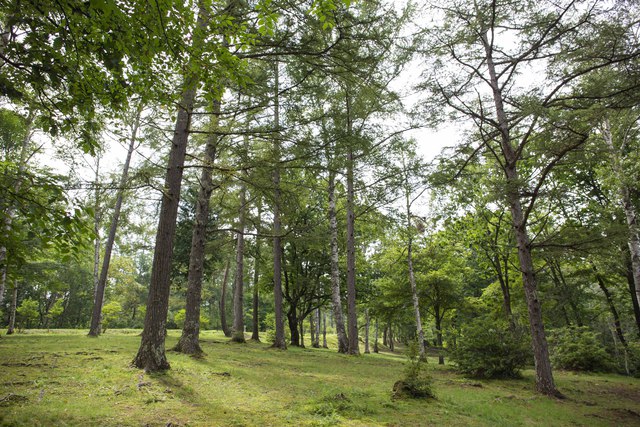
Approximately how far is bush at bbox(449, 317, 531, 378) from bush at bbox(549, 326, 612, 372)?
5.01 m

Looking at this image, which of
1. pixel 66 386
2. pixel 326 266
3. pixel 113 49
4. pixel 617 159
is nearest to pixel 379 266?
pixel 326 266

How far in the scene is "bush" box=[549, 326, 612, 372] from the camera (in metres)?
13.6

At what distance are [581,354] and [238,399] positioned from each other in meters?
14.7

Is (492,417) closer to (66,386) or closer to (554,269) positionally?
(66,386)

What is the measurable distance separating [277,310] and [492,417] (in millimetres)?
11114

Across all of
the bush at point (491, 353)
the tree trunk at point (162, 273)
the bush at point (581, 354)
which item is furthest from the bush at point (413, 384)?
the bush at point (581, 354)

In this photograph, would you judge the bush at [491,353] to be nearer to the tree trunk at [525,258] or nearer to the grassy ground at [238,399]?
the grassy ground at [238,399]

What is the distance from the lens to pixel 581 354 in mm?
13680

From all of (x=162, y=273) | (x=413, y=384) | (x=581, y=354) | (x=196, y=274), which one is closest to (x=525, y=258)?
(x=413, y=384)

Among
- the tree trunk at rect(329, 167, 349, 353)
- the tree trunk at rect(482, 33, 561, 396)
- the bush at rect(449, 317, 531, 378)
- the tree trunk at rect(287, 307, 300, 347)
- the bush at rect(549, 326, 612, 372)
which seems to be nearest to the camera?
the tree trunk at rect(482, 33, 561, 396)

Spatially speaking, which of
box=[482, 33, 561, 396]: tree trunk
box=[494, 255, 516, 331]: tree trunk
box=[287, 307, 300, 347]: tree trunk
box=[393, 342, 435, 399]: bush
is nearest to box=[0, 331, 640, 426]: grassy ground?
box=[393, 342, 435, 399]: bush

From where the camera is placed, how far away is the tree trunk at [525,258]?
26.2 ft

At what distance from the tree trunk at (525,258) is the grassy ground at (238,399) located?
1.98ft

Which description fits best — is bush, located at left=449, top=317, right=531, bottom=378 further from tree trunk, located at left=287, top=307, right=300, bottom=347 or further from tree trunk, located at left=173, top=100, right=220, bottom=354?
tree trunk, located at left=287, top=307, right=300, bottom=347
